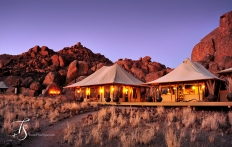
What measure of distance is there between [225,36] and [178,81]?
23394 millimetres

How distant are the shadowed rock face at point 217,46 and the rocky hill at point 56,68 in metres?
6.91

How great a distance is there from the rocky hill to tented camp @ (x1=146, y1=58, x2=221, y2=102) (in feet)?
40.9

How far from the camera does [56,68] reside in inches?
2242

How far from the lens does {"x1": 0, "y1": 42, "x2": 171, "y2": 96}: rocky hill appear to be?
141ft

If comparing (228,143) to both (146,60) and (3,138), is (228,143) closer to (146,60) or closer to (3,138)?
(3,138)

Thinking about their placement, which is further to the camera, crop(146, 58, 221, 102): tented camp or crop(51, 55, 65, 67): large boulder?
crop(51, 55, 65, 67): large boulder

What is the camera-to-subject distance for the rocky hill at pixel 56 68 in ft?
141

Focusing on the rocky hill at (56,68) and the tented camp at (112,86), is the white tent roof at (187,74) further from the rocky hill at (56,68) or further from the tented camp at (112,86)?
the rocky hill at (56,68)

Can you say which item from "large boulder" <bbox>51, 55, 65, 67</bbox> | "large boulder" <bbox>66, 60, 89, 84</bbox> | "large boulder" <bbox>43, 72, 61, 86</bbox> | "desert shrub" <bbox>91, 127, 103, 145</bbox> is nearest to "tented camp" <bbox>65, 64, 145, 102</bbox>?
"desert shrub" <bbox>91, 127, 103, 145</bbox>

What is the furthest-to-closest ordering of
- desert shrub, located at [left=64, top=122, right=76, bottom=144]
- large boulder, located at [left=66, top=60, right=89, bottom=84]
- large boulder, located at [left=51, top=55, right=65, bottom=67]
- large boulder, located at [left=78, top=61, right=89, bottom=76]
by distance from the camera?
1. large boulder, located at [left=51, top=55, right=65, bottom=67]
2. large boulder, located at [left=78, top=61, right=89, bottom=76]
3. large boulder, located at [left=66, top=60, right=89, bottom=84]
4. desert shrub, located at [left=64, top=122, right=76, bottom=144]

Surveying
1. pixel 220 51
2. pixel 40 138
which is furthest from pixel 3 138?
pixel 220 51

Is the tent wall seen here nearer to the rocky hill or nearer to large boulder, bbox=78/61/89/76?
the rocky hill

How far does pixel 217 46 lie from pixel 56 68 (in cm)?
3695

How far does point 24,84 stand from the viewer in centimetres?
4712
